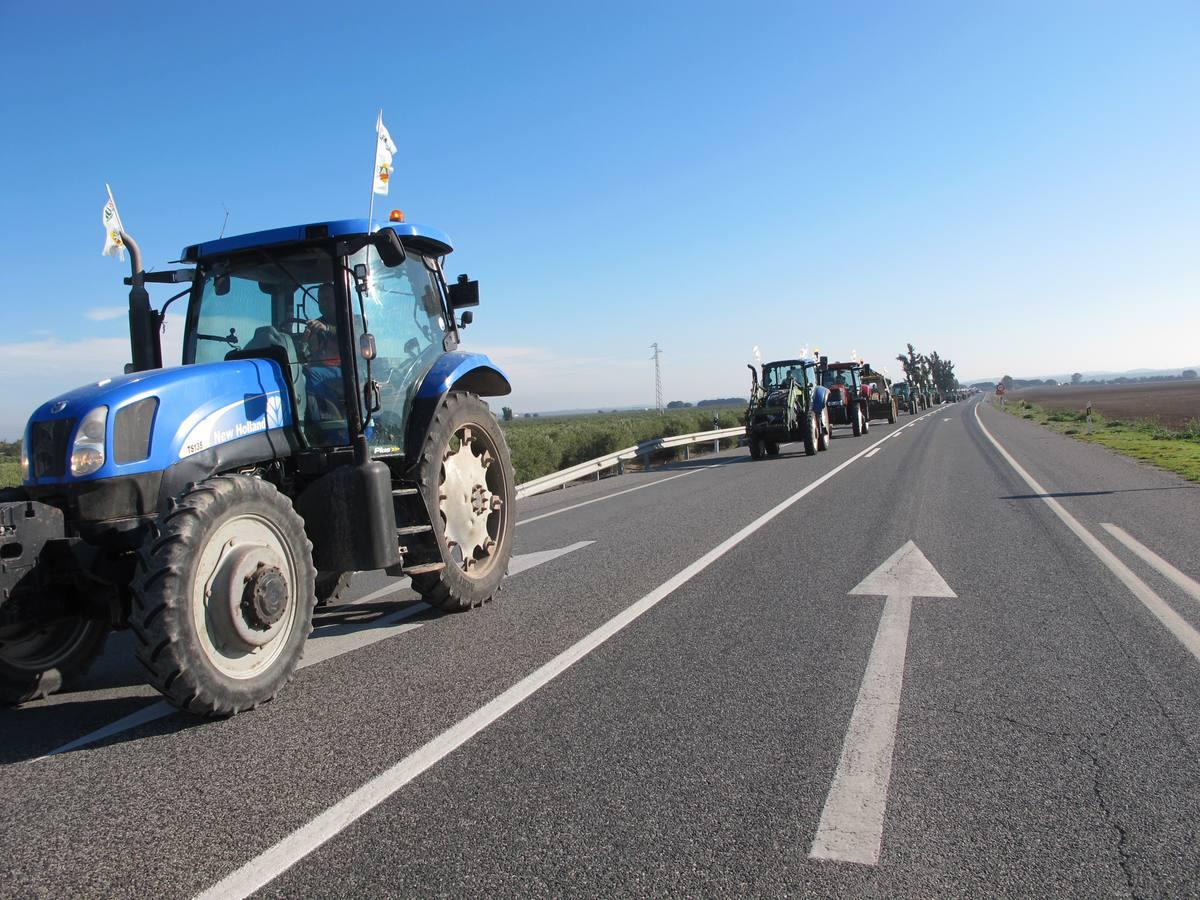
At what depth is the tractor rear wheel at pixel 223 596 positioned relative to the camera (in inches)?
147

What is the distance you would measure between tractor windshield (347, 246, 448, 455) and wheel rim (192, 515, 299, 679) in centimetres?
131

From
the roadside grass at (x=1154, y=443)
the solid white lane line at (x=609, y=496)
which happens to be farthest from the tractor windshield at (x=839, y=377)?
the solid white lane line at (x=609, y=496)

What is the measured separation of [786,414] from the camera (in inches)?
867

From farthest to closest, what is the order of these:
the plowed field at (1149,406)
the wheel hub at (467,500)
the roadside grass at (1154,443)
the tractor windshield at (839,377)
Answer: the plowed field at (1149,406) → the tractor windshield at (839,377) → the roadside grass at (1154,443) → the wheel hub at (467,500)

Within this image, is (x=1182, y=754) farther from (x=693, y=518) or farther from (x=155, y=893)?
(x=693, y=518)

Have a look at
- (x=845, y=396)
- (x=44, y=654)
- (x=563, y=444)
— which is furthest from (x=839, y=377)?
(x=44, y=654)

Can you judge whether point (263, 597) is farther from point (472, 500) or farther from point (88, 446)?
point (472, 500)

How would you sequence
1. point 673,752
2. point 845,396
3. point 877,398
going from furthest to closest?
point 877,398
point 845,396
point 673,752

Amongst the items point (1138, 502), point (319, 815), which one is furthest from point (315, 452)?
point (1138, 502)

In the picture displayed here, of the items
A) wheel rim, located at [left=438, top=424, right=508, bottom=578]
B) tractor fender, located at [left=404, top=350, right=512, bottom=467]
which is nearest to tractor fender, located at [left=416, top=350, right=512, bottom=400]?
tractor fender, located at [left=404, top=350, right=512, bottom=467]

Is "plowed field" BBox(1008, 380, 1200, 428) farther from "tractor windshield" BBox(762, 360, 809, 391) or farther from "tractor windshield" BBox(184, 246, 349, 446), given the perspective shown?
"tractor windshield" BBox(184, 246, 349, 446)

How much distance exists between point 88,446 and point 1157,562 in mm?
7710

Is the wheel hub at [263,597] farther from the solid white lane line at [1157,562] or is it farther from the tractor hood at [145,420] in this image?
the solid white lane line at [1157,562]

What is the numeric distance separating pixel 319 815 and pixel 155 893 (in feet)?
1.84
